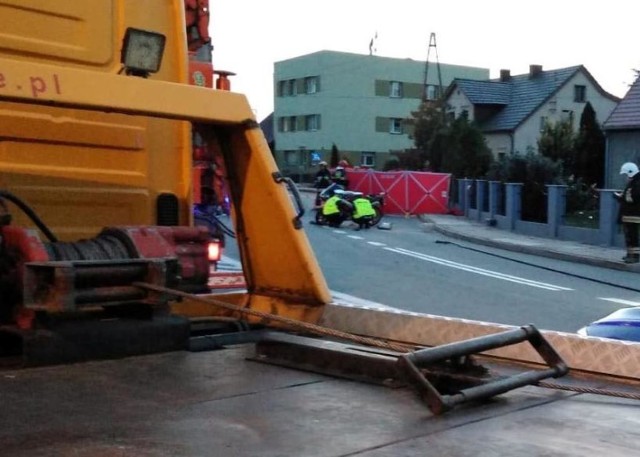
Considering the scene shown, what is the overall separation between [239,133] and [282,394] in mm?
1483

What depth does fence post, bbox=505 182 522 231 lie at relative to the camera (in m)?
26.5

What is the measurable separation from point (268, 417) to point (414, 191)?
3025cm

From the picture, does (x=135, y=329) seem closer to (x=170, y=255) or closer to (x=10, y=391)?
(x=170, y=255)

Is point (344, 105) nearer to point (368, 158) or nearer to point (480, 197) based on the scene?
point (368, 158)

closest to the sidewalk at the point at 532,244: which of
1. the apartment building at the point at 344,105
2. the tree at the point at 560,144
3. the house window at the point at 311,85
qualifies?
the tree at the point at 560,144

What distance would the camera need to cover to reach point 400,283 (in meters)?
15.0

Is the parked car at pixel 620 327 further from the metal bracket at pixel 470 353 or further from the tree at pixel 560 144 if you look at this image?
the tree at pixel 560 144

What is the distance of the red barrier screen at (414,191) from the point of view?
3281cm

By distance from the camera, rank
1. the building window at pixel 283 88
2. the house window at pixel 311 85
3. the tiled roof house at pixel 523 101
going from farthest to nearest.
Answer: the building window at pixel 283 88
the house window at pixel 311 85
the tiled roof house at pixel 523 101

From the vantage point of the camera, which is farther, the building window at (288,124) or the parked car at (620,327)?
the building window at (288,124)

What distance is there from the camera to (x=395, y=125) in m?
74.3

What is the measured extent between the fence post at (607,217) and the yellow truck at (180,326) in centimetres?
1760

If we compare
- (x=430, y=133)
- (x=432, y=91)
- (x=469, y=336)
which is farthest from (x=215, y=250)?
(x=432, y=91)

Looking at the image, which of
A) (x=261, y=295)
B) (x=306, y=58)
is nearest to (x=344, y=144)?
(x=306, y=58)
